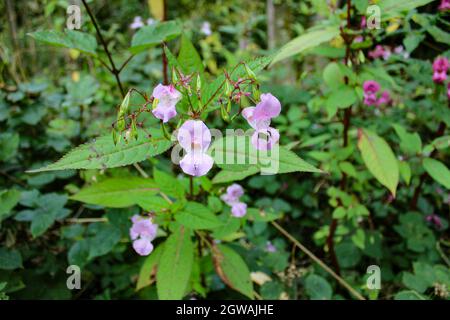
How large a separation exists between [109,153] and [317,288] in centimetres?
107

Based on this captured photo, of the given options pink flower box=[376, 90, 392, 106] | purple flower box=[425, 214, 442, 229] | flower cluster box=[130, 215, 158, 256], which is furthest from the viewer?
pink flower box=[376, 90, 392, 106]

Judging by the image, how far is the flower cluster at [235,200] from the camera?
4.30 ft

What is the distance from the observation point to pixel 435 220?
1933mm

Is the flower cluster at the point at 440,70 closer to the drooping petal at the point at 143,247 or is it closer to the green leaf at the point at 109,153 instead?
the green leaf at the point at 109,153

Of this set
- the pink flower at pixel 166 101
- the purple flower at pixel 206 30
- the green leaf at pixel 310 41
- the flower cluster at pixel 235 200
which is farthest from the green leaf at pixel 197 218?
the purple flower at pixel 206 30

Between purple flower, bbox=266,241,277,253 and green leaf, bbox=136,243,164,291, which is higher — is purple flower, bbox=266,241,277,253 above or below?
below

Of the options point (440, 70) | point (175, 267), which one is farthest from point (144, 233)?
point (440, 70)

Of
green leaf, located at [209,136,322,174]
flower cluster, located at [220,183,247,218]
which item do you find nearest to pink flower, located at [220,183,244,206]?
flower cluster, located at [220,183,247,218]

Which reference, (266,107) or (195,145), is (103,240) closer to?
(195,145)

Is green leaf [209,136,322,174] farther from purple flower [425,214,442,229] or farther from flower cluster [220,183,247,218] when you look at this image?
purple flower [425,214,442,229]

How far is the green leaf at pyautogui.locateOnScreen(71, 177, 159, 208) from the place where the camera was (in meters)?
1.13

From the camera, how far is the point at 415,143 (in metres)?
1.50

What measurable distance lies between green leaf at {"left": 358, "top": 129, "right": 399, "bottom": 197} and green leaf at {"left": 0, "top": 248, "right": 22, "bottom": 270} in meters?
1.31

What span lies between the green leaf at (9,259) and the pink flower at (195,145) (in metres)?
0.89
